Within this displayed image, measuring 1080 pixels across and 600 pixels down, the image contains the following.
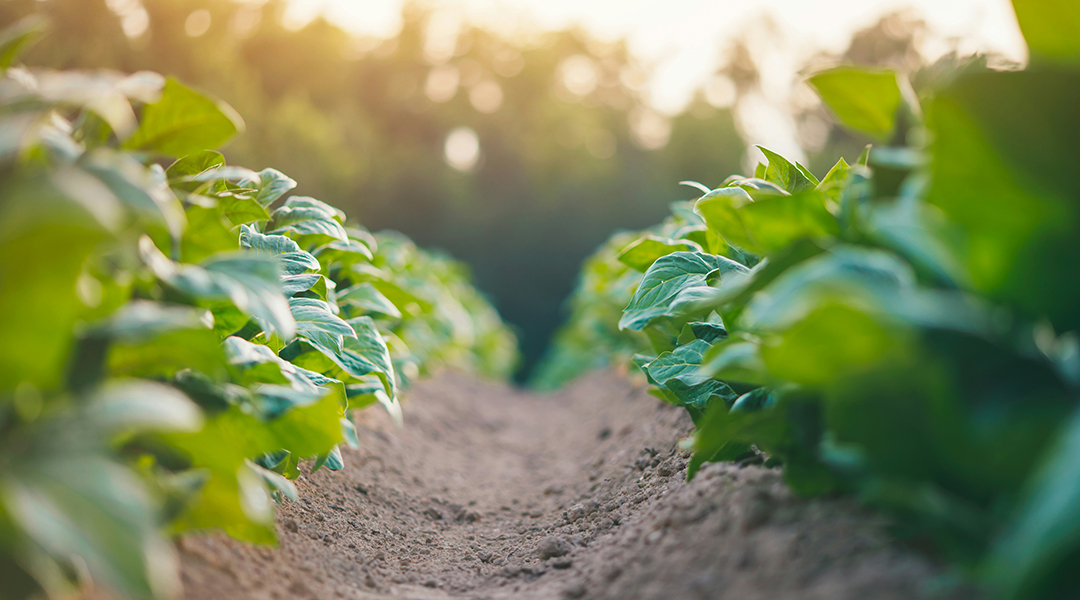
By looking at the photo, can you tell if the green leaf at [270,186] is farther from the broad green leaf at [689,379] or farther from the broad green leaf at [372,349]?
the broad green leaf at [689,379]

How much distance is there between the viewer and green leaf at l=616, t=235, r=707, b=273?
1877 mm

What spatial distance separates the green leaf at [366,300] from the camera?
2.24 meters

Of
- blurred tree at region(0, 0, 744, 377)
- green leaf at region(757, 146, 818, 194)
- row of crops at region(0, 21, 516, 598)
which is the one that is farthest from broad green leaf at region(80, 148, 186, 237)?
blurred tree at region(0, 0, 744, 377)

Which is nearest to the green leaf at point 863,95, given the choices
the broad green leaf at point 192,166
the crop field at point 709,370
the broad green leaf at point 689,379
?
the crop field at point 709,370

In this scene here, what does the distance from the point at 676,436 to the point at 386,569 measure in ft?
3.69

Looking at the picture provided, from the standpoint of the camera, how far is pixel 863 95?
1.11 metres

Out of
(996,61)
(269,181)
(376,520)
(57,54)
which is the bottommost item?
(376,520)

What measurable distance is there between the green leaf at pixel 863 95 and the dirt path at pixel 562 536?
0.72 metres

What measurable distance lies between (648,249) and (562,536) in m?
0.95

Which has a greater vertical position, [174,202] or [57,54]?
[57,54]

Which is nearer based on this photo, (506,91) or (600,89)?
(506,91)

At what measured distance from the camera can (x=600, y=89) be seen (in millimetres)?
25875

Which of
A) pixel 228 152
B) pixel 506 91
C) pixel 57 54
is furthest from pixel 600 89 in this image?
pixel 57 54

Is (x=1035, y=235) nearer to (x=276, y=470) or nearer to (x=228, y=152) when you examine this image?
(x=276, y=470)
